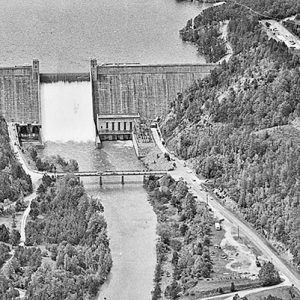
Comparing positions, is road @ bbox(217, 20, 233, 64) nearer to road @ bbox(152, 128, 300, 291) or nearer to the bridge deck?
road @ bbox(152, 128, 300, 291)

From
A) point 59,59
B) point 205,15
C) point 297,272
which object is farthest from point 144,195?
point 205,15

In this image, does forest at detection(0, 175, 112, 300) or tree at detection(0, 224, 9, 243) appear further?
tree at detection(0, 224, 9, 243)

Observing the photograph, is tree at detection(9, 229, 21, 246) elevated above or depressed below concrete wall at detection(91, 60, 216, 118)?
below

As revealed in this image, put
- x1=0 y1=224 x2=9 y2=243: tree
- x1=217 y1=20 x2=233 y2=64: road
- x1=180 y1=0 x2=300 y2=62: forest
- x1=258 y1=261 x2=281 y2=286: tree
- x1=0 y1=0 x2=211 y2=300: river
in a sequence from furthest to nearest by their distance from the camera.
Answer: x1=180 y1=0 x2=300 y2=62: forest → x1=217 y1=20 x2=233 y2=64: road → x1=0 y1=0 x2=211 y2=300: river → x1=0 y1=224 x2=9 y2=243: tree → x1=258 y1=261 x2=281 y2=286: tree

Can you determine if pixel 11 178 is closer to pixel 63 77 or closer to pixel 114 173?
pixel 114 173

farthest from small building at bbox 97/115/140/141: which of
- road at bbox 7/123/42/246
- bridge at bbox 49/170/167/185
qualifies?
bridge at bbox 49/170/167/185

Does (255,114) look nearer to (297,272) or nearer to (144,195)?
(144,195)

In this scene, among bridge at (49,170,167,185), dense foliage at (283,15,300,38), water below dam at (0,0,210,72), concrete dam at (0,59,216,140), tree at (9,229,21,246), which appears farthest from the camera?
water below dam at (0,0,210,72)

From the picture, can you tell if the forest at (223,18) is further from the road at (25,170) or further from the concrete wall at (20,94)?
the road at (25,170)
